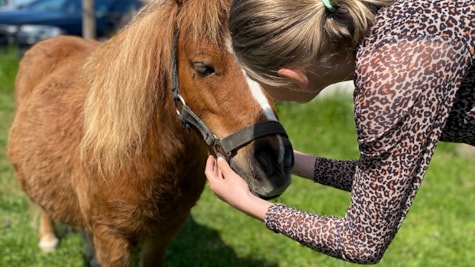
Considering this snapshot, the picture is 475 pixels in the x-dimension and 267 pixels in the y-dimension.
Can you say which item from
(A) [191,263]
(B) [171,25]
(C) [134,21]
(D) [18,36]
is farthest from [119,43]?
(D) [18,36]

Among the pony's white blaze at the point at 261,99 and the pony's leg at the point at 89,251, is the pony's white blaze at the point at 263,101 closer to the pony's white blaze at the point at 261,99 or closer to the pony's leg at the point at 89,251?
the pony's white blaze at the point at 261,99

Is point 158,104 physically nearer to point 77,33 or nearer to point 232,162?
point 232,162

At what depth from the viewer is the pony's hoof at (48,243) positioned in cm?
411

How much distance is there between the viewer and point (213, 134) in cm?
228

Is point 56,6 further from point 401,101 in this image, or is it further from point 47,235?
point 401,101

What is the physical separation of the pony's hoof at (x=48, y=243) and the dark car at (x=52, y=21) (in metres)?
5.97

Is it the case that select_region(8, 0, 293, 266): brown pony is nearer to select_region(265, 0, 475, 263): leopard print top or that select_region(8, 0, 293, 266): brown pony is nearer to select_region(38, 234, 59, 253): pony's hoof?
select_region(265, 0, 475, 263): leopard print top

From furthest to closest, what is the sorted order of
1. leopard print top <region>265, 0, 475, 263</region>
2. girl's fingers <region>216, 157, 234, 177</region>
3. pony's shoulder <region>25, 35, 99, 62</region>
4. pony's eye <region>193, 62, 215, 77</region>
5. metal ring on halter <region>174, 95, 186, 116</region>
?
pony's shoulder <region>25, 35, 99, 62</region> → metal ring on halter <region>174, 95, 186, 116</region> → pony's eye <region>193, 62, 215, 77</region> → girl's fingers <region>216, 157, 234, 177</region> → leopard print top <region>265, 0, 475, 263</region>

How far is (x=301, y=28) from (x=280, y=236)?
2.94m

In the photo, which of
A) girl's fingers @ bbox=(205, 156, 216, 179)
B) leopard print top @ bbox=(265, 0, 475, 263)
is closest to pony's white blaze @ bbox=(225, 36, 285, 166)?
girl's fingers @ bbox=(205, 156, 216, 179)

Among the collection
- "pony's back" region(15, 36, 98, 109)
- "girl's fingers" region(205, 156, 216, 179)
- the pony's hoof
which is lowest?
the pony's hoof

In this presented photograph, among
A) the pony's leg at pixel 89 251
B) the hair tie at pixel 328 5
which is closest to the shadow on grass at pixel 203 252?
the pony's leg at pixel 89 251

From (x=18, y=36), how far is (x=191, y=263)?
7309mm

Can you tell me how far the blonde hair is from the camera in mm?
1563
